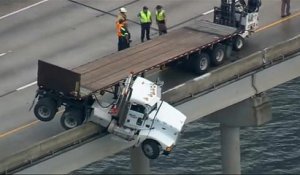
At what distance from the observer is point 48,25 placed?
46.2 metres

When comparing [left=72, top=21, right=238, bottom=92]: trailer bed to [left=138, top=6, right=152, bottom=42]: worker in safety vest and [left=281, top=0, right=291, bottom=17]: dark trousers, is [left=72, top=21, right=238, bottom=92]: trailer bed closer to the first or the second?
[left=138, top=6, right=152, bottom=42]: worker in safety vest

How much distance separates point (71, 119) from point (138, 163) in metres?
8.38

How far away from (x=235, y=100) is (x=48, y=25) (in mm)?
12167

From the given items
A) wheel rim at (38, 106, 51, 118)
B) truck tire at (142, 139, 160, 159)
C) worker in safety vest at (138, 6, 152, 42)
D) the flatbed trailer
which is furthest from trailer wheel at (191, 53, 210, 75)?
wheel rim at (38, 106, 51, 118)

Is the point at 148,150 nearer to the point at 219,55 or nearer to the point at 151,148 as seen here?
the point at 151,148

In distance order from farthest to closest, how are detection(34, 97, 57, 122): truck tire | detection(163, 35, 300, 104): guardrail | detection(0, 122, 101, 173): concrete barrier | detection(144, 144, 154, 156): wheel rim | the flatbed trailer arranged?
detection(163, 35, 300, 104): guardrail, the flatbed trailer, detection(34, 97, 57, 122): truck tire, detection(144, 144, 154, 156): wheel rim, detection(0, 122, 101, 173): concrete barrier

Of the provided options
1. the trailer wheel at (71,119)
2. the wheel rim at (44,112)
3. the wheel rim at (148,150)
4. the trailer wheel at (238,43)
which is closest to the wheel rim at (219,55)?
the trailer wheel at (238,43)

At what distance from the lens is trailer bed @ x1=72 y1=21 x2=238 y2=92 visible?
35000mm

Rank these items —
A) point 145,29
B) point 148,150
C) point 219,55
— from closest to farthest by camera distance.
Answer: point 148,150 < point 219,55 < point 145,29

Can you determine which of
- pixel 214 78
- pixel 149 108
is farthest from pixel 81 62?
pixel 149 108

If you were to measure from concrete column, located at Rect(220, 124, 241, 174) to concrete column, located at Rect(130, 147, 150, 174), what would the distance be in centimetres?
356

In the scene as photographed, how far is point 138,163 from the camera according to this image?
42250 millimetres

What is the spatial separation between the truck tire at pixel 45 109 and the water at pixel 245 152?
11.2 metres

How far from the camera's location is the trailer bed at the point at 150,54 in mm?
35000
